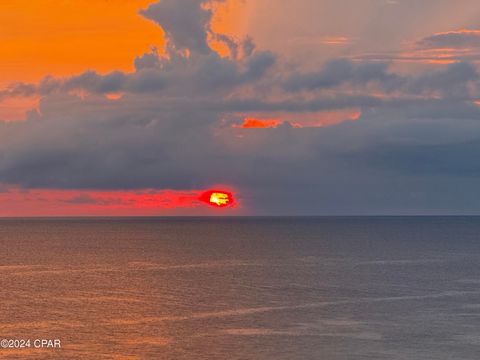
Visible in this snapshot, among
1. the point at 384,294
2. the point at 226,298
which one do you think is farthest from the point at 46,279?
the point at 384,294

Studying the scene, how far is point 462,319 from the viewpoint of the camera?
9012cm

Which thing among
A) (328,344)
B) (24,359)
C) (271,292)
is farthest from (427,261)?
(24,359)

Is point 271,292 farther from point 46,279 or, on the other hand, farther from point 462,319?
point 46,279

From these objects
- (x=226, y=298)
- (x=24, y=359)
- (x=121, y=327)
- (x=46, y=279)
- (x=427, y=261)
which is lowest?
(x=24, y=359)

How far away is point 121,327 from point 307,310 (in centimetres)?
2579

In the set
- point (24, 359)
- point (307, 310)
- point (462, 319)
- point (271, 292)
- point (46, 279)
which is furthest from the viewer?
point (46, 279)

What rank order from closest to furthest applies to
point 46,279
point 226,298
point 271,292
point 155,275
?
point 226,298 < point 271,292 < point 46,279 < point 155,275

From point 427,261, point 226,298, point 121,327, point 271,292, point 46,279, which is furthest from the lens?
point 427,261

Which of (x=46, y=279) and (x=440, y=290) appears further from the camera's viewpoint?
(x=46, y=279)

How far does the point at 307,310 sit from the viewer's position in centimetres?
9794

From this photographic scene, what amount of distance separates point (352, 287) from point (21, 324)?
5763 cm

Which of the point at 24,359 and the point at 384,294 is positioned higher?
the point at 384,294

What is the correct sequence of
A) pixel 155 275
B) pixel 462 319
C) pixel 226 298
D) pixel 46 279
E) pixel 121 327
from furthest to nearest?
pixel 155 275, pixel 46 279, pixel 226 298, pixel 462 319, pixel 121 327

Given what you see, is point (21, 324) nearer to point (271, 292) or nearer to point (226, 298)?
point (226, 298)
